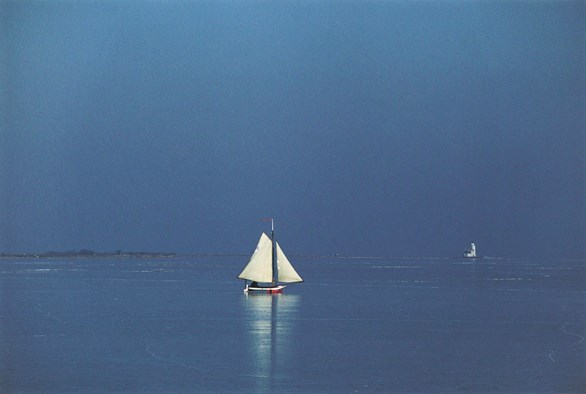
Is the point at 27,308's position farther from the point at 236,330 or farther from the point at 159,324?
the point at 236,330

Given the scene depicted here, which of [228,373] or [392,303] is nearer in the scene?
[228,373]

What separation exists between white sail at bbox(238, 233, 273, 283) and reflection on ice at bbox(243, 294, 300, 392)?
1.94 m

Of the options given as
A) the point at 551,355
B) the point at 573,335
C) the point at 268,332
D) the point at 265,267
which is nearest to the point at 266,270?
the point at 265,267

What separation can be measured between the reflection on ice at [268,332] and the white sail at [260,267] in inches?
76.4

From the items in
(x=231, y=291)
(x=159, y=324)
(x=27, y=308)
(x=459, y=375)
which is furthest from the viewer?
(x=231, y=291)

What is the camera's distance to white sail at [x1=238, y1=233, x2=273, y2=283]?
82.2m

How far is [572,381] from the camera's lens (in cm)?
3177

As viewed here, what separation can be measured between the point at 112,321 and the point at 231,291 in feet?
127

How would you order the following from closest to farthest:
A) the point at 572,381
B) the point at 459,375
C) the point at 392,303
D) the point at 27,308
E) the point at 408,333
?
the point at 572,381 < the point at 459,375 < the point at 408,333 < the point at 27,308 < the point at 392,303

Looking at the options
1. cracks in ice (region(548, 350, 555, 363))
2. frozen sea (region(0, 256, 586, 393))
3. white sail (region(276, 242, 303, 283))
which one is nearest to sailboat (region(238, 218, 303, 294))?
white sail (region(276, 242, 303, 283))

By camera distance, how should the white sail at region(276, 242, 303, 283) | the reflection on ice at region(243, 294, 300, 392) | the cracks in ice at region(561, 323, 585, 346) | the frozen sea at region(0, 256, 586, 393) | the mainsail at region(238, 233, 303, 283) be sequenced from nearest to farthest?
1. the frozen sea at region(0, 256, 586, 393)
2. the reflection on ice at region(243, 294, 300, 392)
3. the cracks in ice at region(561, 323, 585, 346)
4. the mainsail at region(238, 233, 303, 283)
5. the white sail at region(276, 242, 303, 283)

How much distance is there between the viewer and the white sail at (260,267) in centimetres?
8219

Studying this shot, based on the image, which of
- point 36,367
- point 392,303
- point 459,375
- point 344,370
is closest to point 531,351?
point 459,375

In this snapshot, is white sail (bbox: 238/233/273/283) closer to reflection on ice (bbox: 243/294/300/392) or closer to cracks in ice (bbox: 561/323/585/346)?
reflection on ice (bbox: 243/294/300/392)
